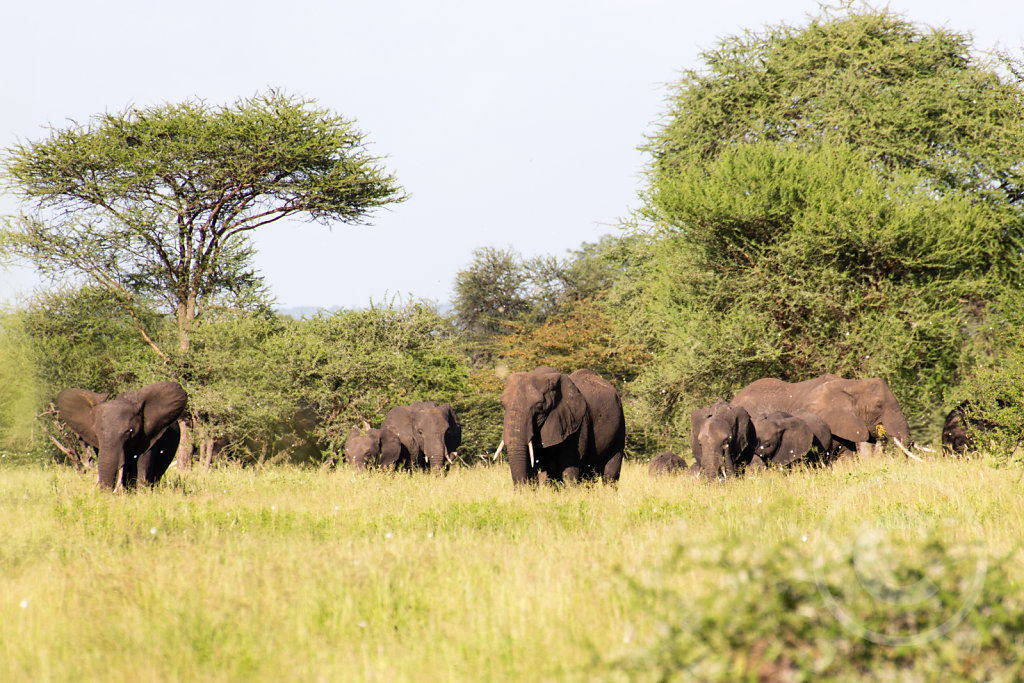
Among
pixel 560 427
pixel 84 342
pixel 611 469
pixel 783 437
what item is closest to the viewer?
pixel 560 427

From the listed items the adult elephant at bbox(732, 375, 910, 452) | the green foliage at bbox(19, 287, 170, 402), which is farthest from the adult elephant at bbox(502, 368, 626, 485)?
the green foliage at bbox(19, 287, 170, 402)

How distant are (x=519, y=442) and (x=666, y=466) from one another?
Result: 8050mm

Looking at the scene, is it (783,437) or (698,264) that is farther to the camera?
(698,264)

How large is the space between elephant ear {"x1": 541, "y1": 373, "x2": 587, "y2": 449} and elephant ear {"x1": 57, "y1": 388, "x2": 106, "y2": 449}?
25.3 ft

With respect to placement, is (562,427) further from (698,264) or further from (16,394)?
(16,394)

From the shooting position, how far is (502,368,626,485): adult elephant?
1325 centimetres

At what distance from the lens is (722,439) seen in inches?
588

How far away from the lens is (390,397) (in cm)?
2788

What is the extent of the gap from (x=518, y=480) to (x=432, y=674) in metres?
8.48

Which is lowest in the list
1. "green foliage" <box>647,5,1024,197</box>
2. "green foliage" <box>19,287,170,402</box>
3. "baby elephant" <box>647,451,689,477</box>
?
"baby elephant" <box>647,451,689,477</box>

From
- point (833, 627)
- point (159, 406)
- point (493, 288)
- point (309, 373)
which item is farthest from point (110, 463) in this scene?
point (493, 288)

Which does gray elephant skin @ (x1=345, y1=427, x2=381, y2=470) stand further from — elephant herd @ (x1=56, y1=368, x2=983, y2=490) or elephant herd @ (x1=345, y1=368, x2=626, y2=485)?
elephant herd @ (x1=345, y1=368, x2=626, y2=485)

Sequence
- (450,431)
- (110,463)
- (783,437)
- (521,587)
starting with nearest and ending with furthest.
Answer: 1. (521,587)
2. (110,463)
3. (783,437)
4. (450,431)

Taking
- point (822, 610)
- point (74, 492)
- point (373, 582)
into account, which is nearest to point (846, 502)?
point (373, 582)
